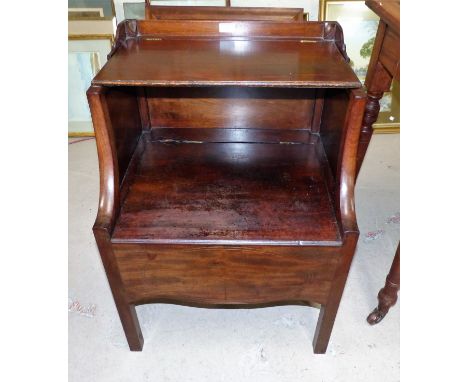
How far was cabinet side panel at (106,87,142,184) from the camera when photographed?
38.8 inches

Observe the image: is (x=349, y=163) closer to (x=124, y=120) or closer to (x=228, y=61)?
(x=228, y=61)

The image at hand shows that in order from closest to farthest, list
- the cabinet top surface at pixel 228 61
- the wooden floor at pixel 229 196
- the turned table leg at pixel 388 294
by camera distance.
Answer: the cabinet top surface at pixel 228 61 → the wooden floor at pixel 229 196 → the turned table leg at pixel 388 294

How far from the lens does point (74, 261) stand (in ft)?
5.11

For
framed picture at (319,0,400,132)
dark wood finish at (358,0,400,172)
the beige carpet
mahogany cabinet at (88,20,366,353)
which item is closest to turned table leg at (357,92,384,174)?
dark wood finish at (358,0,400,172)

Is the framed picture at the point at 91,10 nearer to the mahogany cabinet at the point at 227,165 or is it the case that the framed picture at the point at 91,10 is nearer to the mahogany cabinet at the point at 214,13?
the mahogany cabinet at the point at 214,13

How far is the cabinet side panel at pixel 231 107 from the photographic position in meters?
1.25

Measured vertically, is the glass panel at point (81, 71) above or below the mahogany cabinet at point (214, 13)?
below

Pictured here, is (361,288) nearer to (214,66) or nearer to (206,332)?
(206,332)

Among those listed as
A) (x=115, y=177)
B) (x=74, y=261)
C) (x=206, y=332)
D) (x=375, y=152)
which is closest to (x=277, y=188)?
(x=115, y=177)

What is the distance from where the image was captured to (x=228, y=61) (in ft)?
3.12

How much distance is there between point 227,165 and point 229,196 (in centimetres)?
14

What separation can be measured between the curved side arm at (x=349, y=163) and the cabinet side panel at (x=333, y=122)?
0.15 ft

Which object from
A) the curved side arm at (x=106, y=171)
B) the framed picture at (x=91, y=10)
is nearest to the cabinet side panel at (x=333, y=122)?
the curved side arm at (x=106, y=171)

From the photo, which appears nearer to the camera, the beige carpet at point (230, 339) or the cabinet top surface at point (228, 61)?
the cabinet top surface at point (228, 61)
